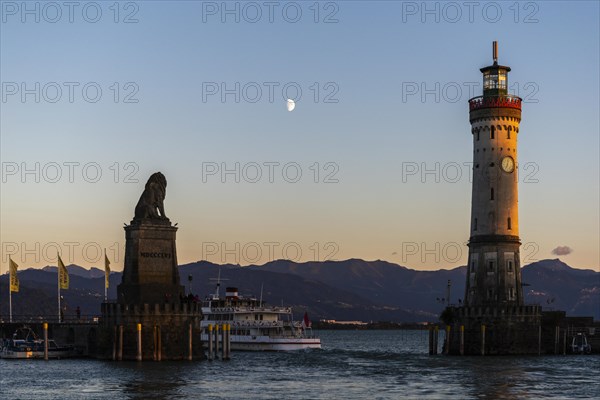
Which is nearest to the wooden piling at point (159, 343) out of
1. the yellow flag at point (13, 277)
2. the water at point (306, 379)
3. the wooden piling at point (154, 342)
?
the wooden piling at point (154, 342)

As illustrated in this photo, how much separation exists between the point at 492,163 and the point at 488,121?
15.0ft

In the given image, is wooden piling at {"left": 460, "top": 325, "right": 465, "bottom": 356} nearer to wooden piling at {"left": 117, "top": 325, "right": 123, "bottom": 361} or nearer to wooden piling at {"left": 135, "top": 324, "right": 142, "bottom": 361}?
wooden piling at {"left": 135, "top": 324, "right": 142, "bottom": 361}

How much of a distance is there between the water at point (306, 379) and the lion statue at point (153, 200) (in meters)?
13.6

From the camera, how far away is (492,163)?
113 metres

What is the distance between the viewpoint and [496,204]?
112625mm

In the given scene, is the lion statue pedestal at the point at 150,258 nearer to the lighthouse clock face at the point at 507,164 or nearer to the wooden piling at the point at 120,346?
the wooden piling at the point at 120,346

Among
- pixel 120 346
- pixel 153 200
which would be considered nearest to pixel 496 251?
pixel 153 200

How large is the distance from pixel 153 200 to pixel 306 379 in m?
23.4

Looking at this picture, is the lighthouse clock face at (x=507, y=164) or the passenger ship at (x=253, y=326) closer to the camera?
the lighthouse clock face at (x=507, y=164)

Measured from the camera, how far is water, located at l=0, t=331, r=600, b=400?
249 feet

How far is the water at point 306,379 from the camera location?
249ft

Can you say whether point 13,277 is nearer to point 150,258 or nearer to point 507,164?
point 150,258

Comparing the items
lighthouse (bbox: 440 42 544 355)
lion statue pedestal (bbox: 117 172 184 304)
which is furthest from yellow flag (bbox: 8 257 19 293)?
lighthouse (bbox: 440 42 544 355)

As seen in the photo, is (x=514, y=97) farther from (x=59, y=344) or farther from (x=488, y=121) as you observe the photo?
(x=59, y=344)
